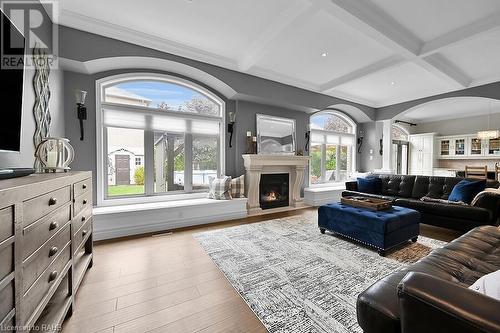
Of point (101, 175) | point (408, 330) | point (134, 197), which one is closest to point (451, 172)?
point (408, 330)

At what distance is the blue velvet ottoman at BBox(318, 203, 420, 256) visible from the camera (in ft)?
7.88

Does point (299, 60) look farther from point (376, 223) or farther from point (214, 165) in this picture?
point (376, 223)

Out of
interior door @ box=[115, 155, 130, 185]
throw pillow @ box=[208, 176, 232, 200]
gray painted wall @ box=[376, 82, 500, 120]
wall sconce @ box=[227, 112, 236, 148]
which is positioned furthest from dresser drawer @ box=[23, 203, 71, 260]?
gray painted wall @ box=[376, 82, 500, 120]

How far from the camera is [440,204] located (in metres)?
3.16

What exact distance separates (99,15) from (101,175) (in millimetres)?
2200

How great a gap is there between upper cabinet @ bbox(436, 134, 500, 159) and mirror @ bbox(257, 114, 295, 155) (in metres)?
6.46

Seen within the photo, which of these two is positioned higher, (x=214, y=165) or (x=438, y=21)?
(x=438, y=21)

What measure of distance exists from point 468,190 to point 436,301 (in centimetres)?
371

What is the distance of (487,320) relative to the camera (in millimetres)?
619

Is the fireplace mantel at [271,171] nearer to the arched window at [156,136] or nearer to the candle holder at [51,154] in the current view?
the arched window at [156,136]

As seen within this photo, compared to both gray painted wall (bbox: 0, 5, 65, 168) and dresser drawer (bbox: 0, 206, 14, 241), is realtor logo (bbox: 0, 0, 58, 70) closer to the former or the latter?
gray painted wall (bbox: 0, 5, 65, 168)

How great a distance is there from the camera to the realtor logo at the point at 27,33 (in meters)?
1.28

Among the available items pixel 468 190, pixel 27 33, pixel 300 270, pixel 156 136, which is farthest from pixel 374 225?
pixel 27 33

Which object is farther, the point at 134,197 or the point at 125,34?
the point at 134,197
